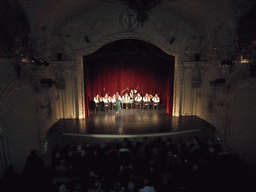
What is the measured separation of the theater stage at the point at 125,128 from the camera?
7.82m

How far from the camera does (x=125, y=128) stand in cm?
836

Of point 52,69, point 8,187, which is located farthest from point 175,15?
point 8,187

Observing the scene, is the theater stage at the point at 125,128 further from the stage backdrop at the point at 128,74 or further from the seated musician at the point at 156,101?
the stage backdrop at the point at 128,74

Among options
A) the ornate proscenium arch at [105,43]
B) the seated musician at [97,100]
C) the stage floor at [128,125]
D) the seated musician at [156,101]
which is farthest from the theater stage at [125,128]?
the seated musician at [156,101]

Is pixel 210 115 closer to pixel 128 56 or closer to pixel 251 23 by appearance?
pixel 251 23

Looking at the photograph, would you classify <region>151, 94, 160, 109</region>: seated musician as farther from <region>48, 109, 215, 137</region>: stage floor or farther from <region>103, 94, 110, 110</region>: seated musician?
<region>103, 94, 110, 110</region>: seated musician

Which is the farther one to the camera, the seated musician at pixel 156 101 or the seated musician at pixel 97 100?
the seated musician at pixel 156 101

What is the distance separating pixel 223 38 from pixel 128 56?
6037 mm

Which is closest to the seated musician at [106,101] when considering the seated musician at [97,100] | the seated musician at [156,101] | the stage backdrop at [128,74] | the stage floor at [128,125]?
the seated musician at [97,100]

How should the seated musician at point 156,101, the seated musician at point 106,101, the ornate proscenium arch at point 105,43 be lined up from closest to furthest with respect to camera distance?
the ornate proscenium arch at point 105,43 → the seated musician at point 106,101 → the seated musician at point 156,101

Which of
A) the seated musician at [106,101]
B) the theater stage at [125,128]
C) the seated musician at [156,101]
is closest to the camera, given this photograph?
the theater stage at [125,128]

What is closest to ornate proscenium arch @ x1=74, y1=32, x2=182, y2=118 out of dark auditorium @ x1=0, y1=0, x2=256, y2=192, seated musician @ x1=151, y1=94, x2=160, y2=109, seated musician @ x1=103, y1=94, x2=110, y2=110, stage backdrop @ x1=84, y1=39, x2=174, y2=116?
dark auditorium @ x1=0, y1=0, x2=256, y2=192

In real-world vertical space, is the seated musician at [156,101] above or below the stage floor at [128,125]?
above

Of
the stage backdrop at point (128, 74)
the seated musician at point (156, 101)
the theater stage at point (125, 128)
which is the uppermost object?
the stage backdrop at point (128, 74)
